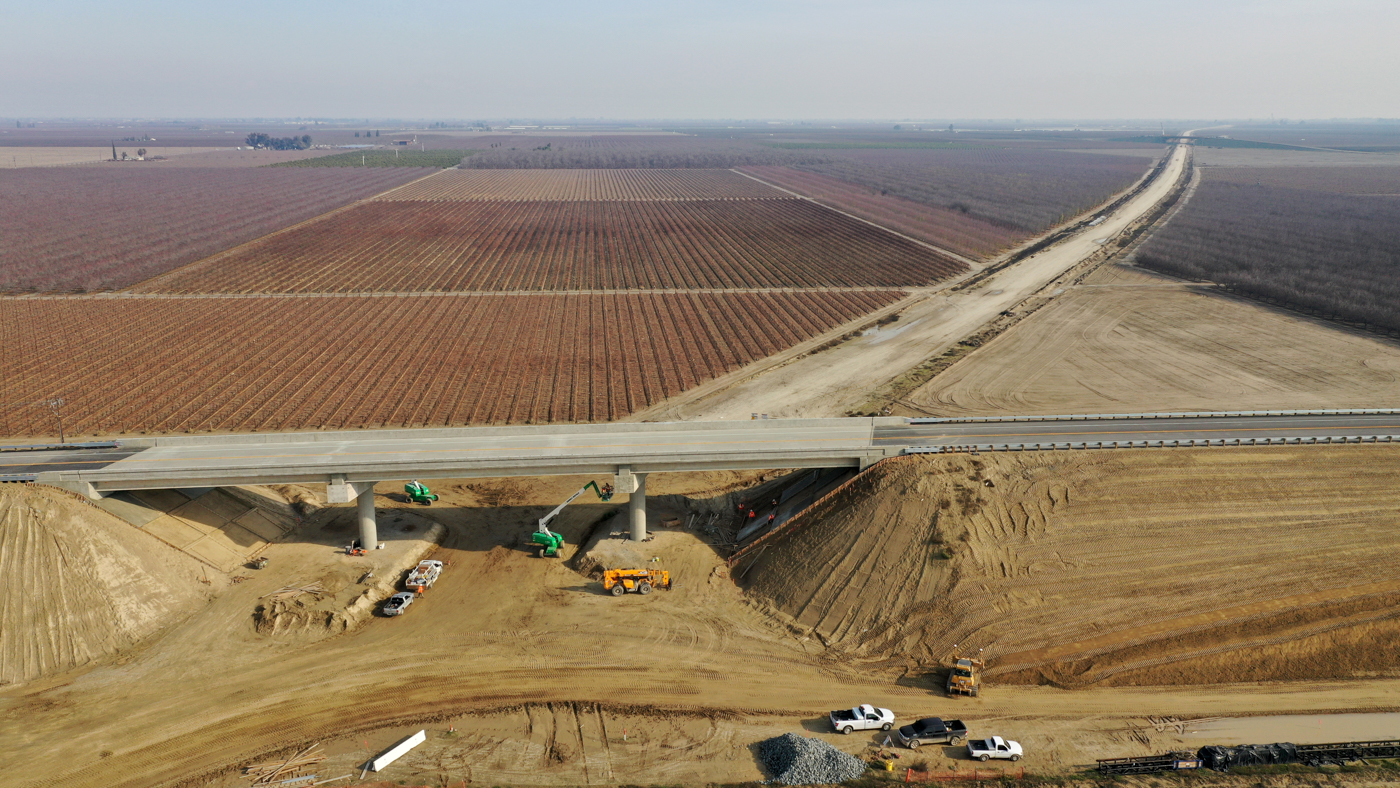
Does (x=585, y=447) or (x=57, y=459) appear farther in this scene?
(x=585, y=447)

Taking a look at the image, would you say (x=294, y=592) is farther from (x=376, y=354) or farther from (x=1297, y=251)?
(x=1297, y=251)

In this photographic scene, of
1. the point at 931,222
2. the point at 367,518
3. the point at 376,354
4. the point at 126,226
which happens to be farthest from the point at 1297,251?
the point at 126,226

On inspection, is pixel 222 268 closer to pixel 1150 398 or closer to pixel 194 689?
pixel 194 689

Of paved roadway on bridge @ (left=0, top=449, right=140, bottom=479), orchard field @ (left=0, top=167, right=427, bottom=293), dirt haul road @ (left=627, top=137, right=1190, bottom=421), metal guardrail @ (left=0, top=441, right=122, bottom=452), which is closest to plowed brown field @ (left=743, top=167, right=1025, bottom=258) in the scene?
dirt haul road @ (left=627, top=137, right=1190, bottom=421)

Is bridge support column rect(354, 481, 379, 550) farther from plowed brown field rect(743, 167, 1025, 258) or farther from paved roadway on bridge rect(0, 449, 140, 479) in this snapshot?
plowed brown field rect(743, 167, 1025, 258)

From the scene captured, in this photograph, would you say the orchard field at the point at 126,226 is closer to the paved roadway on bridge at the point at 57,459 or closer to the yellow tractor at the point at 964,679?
the paved roadway on bridge at the point at 57,459

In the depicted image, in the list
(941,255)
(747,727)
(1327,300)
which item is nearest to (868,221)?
(941,255)
